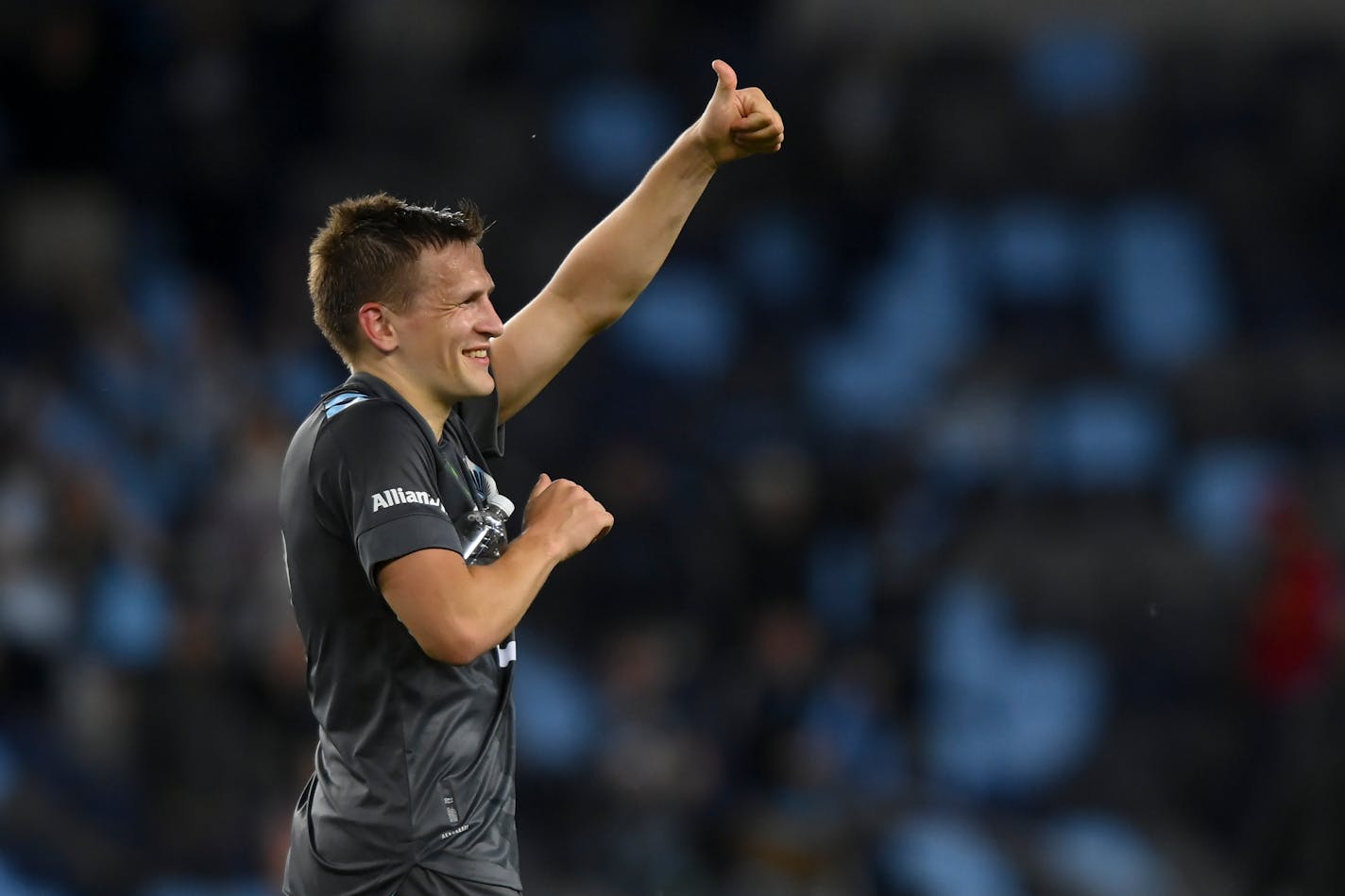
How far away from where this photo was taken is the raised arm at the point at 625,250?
3.90 meters

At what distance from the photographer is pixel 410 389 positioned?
3.39 m

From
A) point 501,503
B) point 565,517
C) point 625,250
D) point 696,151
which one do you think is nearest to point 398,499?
point 565,517

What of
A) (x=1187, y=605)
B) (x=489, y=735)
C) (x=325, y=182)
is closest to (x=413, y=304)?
(x=489, y=735)

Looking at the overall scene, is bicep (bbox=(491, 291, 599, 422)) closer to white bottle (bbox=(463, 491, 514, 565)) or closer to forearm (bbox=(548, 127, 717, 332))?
forearm (bbox=(548, 127, 717, 332))

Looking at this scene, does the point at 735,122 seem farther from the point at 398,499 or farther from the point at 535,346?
the point at 398,499

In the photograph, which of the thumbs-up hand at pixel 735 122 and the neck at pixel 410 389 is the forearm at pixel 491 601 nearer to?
the neck at pixel 410 389

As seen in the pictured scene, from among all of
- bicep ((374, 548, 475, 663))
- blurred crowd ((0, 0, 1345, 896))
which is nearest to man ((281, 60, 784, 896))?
bicep ((374, 548, 475, 663))

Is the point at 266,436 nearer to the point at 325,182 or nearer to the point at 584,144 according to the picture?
the point at 325,182

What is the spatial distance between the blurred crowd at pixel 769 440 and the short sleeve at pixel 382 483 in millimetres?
3906

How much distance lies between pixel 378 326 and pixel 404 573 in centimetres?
53

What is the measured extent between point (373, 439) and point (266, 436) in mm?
5444

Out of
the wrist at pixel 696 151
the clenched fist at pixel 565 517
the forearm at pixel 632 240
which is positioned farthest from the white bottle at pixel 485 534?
the wrist at pixel 696 151

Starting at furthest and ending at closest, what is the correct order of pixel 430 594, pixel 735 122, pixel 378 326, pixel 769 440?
pixel 769 440, pixel 735 122, pixel 378 326, pixel 430 594

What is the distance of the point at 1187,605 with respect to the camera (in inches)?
373
